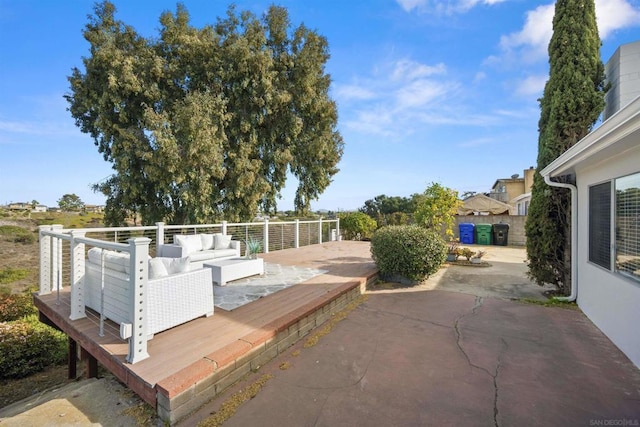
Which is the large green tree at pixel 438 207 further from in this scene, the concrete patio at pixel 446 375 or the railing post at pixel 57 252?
the railing post at pixel 57 252

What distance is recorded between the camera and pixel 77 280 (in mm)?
3209

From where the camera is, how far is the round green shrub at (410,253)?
18.0 ft

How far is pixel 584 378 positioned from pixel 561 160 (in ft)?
8.63

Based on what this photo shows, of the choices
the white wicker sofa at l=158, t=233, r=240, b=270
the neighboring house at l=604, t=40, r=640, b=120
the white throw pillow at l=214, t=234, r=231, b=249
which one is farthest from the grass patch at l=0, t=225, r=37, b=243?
the neighboring house at l=604, t=40, r=640, b=120

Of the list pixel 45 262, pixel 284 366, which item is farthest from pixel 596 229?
pixel 45 262

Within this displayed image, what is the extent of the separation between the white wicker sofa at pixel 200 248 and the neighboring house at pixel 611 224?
605 centimetres

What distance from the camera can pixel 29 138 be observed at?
31.8 feet

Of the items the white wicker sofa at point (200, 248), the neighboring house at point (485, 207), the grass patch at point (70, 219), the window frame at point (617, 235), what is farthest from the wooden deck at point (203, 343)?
the neighboring house at point (485, 207)

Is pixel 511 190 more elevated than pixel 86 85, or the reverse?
pixel 86 85

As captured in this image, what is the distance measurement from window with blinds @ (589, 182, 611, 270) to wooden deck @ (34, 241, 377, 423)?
3.47 m

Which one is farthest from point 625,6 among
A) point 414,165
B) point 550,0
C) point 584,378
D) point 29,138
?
point 29,138

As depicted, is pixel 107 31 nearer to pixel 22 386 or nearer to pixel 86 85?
pixel 86 85

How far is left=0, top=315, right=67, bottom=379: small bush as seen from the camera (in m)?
4.07

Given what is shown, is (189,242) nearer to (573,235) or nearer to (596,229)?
(596,229)
